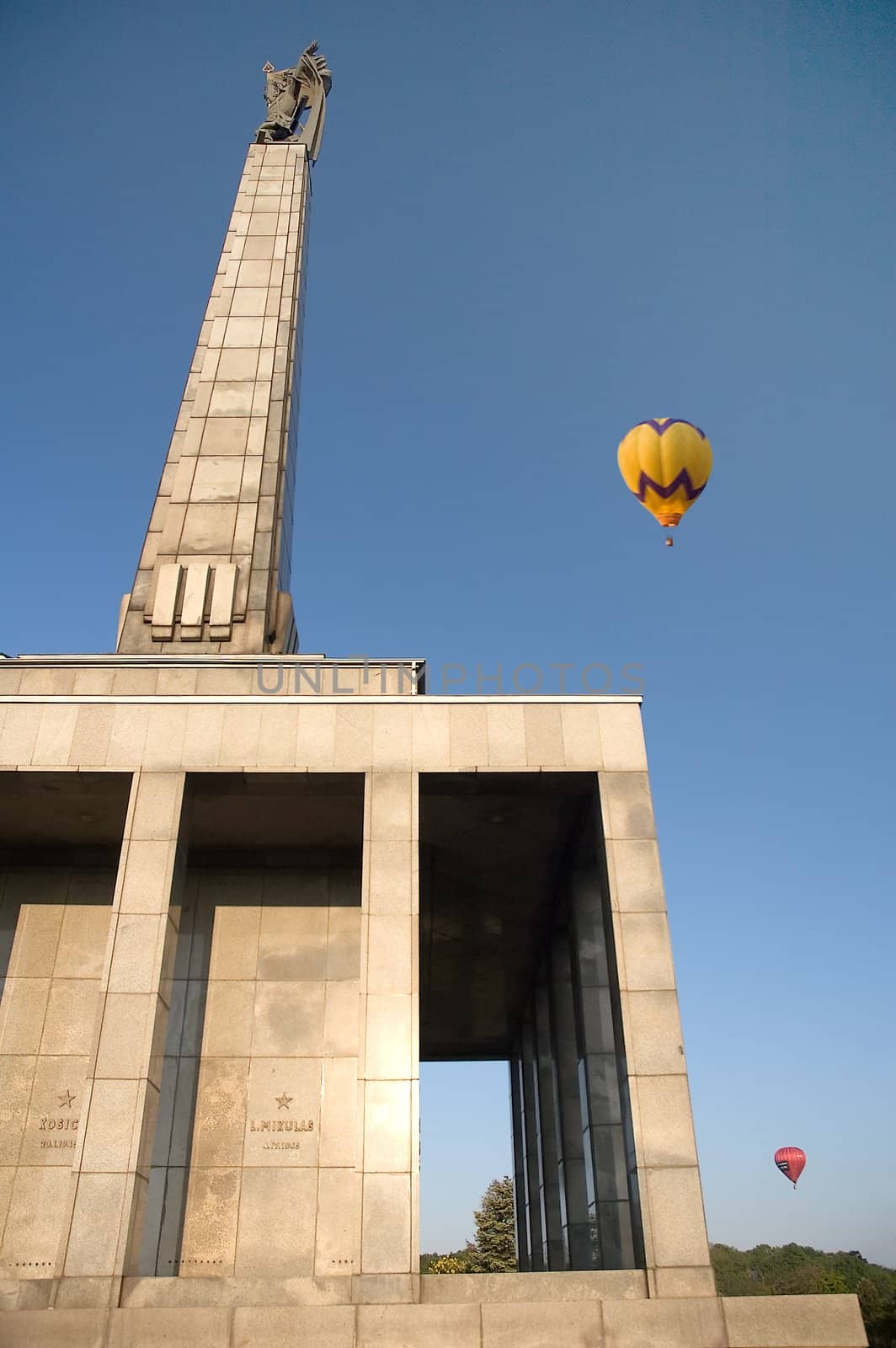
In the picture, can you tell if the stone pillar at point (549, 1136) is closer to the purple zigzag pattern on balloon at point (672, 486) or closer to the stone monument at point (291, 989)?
the stone monument at point (291, 989)

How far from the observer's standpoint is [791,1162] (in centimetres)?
6644

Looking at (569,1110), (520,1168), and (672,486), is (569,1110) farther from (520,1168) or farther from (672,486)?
(672,486)

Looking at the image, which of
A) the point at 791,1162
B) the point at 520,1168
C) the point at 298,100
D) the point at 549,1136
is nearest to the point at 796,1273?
the point at 791,1162

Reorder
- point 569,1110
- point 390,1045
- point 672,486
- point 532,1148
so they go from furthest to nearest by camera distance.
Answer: point 532,1148, point 672,486, point 569,1110, point 390,1045

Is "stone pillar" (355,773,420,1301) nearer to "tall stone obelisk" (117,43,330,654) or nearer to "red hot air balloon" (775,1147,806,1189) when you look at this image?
"tall stone obelisk" (117,43,330,654)

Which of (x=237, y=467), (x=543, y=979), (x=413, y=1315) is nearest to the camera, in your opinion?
(x=413, y=1315)

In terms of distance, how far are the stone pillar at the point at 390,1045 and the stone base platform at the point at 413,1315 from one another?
1.35 ft

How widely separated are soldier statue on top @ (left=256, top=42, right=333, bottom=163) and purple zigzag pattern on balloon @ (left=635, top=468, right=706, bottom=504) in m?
27.5

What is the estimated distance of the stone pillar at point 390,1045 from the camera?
1589 cm

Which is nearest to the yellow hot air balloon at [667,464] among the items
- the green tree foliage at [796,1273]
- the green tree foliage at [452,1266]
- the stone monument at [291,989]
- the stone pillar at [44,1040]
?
the stone monument at [291,989]

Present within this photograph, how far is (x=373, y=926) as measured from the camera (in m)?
18.9

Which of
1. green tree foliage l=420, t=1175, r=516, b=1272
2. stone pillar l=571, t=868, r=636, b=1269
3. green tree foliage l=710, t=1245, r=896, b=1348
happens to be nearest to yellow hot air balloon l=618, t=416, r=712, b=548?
stone pillar l=571, t=868, r=636, b=1269

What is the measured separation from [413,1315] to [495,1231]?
88.5 m

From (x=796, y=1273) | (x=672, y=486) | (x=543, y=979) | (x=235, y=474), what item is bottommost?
(x=796, y=1273)
